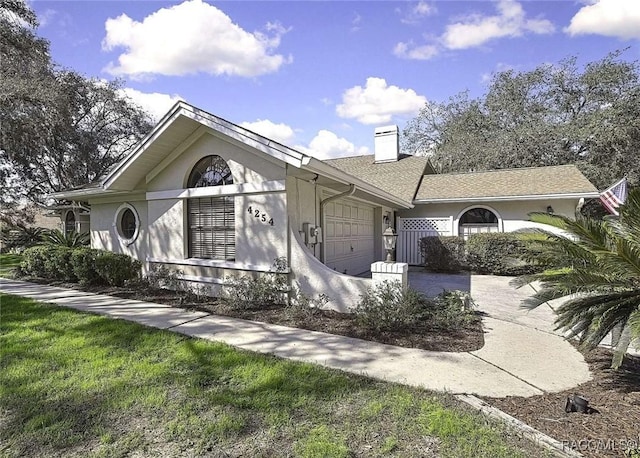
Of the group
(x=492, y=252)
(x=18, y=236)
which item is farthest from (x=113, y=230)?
(x=18, y=236)

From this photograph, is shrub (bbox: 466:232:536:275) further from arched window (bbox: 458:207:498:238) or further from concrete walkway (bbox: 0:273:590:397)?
concrete walkway (bbox: 0:273:590:397)

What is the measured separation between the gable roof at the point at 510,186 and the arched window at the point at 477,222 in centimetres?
87

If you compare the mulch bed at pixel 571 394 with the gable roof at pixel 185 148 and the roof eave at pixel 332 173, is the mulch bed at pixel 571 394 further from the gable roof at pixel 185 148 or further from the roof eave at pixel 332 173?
the gable roof at pixel 185 148

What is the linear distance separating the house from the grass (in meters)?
2.95

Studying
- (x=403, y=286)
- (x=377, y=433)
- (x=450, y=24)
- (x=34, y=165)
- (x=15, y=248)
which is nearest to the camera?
(x=377, y=433)

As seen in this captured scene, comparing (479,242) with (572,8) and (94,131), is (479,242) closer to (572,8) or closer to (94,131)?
(572,8)

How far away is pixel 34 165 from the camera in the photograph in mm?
23031

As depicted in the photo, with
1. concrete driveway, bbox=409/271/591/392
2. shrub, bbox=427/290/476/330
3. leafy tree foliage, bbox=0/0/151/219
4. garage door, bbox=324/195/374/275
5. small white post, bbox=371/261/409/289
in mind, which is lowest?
concrete driveway, bbox=409/271/591/392

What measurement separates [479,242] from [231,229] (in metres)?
8.83

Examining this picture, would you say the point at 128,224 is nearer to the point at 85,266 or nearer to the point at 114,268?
the point at 85,266

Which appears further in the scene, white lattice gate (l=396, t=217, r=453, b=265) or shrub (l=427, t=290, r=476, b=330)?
white lattice gate (l=396, t=217, r=453, b=265)

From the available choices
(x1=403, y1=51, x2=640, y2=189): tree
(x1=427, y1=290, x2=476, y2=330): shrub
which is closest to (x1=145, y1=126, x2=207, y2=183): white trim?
(x1=427, y1=290, x2=476, y2=330): shrub

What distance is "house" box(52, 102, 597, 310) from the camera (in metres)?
7.00

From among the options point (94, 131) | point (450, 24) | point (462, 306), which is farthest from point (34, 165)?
point (462, 306)
